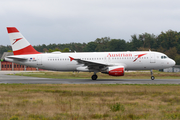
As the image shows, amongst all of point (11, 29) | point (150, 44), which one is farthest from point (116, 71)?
point (150, 44)

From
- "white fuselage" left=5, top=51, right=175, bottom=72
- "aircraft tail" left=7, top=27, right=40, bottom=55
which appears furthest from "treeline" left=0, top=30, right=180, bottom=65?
"aircraft tail" left=7, top=27, right=40, bottom=55

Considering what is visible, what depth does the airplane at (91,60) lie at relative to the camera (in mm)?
28955

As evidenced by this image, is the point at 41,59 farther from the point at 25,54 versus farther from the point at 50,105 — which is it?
the point at 50,105

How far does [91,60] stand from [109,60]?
7.65 ft

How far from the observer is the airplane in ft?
95.0

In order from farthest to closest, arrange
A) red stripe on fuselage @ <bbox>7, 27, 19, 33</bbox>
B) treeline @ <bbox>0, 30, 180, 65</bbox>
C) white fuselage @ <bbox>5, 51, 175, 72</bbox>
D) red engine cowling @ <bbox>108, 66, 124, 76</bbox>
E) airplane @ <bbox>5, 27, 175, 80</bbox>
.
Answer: treeline @ <bbox>0, 30, 180, 65</bbox>, red stripe on fuselage @ <bbox>7, 27, 19, 33</bbox>, white fuselage @ <bbox>5, 51, 175, 72</bbox>, airplane @ <bbox>5, 27, 175, 80</bbox>, red engine cowling @ <bbox>108, 66, 124, 76</bbox>

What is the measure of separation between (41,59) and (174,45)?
66.1 meters

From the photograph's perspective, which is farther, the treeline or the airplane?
the treeline

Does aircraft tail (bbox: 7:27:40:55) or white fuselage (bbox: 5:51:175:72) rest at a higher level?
aircraft tail (bbox: 7:27:40:55)

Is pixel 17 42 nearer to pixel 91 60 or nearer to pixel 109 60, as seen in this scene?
pixel 91 60

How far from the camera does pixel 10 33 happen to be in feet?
102

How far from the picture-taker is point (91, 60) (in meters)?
30.1

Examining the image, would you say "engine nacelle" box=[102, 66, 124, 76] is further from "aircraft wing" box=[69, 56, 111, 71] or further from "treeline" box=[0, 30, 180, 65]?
"treeline" box=[0, 30, 180, 65]

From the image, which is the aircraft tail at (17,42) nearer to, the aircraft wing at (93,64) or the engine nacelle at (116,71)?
the aircraft wing at (93,64)
